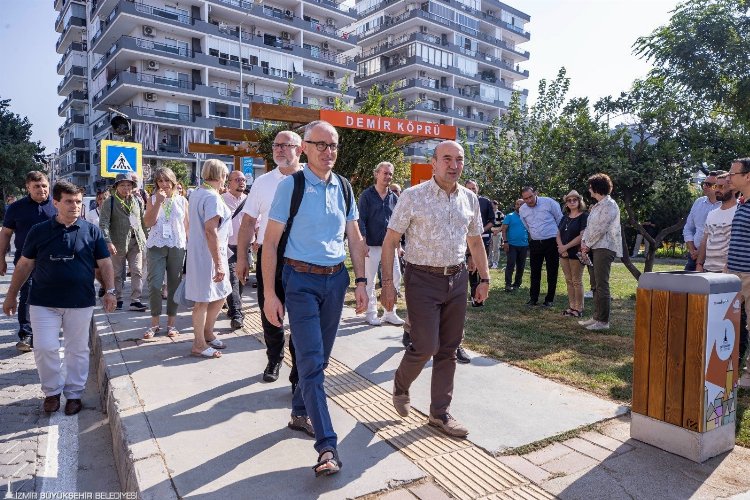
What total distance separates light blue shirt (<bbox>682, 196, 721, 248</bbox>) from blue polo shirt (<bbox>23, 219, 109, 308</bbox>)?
7.74 meters

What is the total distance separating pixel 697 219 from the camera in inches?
304

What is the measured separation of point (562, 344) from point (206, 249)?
420cm

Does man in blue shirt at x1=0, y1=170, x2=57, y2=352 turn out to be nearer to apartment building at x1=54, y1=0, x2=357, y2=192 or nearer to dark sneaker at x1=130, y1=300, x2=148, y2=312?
dark sneaker at x1=130, y1=300, x2=148, y2=312

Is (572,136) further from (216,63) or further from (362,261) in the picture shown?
(216,63)

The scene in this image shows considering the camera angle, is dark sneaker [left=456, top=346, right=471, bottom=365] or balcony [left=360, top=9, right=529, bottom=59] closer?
dark sneaker [left=456, top=346, right=471, bottom=365]

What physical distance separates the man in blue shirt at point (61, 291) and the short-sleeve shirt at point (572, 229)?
252 inches

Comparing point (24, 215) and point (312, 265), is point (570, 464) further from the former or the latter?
point (24, 215)

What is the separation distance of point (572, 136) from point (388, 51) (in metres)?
57.4

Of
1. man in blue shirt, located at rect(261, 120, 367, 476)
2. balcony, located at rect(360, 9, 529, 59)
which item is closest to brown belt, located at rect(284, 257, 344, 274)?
man in blue shirt, located at rect(261, 120, 367, 476)

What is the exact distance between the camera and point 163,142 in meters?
45.0

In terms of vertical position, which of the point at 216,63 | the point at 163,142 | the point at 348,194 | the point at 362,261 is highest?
the point at 216,63

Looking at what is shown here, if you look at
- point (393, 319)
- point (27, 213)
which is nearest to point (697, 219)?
point (393, 319)

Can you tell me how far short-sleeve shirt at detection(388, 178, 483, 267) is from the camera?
3.65 meters

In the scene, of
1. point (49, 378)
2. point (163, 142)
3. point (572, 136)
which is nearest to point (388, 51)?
point (163, 142)
